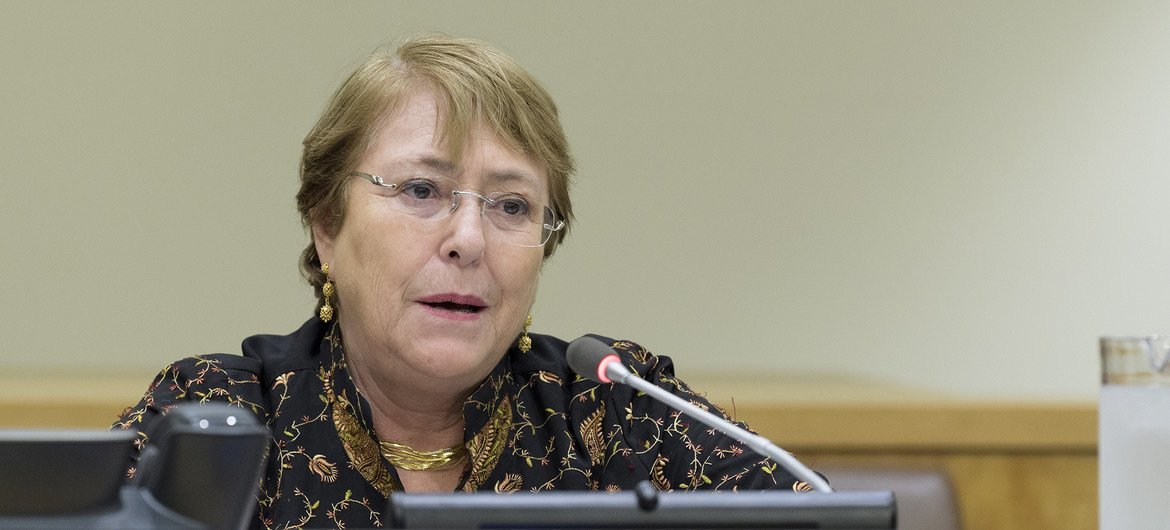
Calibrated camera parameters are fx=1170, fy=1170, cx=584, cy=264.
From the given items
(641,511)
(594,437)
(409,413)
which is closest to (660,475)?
(594,437)

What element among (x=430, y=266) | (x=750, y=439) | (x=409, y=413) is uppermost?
(x=430, y=266)

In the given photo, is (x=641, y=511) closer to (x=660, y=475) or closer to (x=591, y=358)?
(x=591, y=358)

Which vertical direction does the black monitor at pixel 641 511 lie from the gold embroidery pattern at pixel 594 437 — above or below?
above

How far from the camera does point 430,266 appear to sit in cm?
158

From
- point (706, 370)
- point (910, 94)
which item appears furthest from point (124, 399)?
point (910, 94)

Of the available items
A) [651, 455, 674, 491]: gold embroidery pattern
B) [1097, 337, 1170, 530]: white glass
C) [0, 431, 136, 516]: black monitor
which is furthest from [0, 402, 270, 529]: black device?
[651, 455, 674, 491]: gold embroidery pattern

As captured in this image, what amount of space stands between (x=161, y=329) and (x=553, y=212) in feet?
5.11

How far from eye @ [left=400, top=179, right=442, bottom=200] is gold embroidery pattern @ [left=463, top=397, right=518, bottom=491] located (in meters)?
0.35

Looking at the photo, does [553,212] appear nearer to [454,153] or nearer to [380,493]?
[454,153]

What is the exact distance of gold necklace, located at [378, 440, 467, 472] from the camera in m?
1.68

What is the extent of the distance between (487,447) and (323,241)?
40 centimetres

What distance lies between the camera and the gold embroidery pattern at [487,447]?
1682 mm

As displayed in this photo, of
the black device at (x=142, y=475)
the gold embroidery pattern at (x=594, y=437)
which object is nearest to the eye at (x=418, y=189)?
the gold embroidery pattern at (x=594, y=437)

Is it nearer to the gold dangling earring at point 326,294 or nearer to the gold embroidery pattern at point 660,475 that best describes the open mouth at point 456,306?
the gold dangling earring at point 326,294
